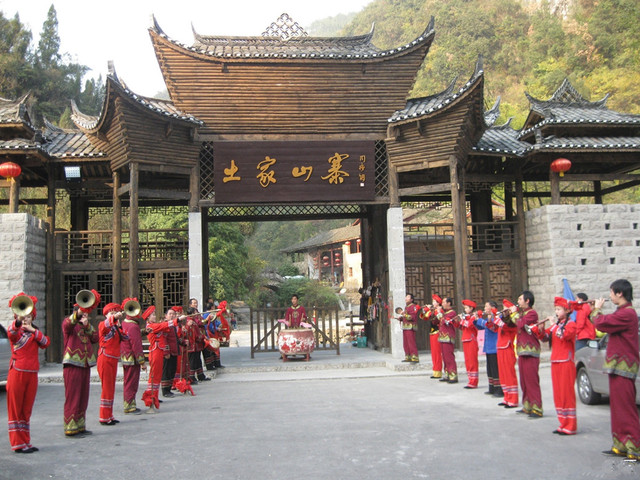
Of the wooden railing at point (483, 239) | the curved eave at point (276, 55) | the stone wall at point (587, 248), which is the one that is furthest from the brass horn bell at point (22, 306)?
the stone wall at point (587, 248)

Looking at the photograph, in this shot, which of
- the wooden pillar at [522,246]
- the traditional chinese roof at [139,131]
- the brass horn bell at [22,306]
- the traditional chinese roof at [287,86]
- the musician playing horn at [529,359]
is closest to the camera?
the brass horn bell at [22,306]

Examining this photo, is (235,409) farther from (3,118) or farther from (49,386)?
(3,118)

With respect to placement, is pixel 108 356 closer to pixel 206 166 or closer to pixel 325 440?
pixel 325 440

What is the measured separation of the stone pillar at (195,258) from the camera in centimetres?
1312

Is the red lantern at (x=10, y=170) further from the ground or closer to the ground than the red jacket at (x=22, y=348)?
further from the ground

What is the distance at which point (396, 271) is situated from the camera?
13688mm

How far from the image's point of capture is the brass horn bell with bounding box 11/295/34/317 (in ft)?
20.2

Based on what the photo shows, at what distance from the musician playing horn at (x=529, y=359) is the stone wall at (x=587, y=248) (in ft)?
22.0

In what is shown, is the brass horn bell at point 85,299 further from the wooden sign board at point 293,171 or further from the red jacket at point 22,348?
the wooden sign board at point 293,171

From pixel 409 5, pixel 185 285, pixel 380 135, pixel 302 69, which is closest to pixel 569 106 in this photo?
pixel 380 135

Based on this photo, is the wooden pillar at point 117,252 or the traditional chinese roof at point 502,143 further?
the traditional chinese roof at point 502,143

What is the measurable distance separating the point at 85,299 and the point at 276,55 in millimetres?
8555

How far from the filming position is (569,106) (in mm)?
15320

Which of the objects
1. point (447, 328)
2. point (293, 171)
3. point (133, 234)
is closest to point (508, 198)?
point (293, 171)
